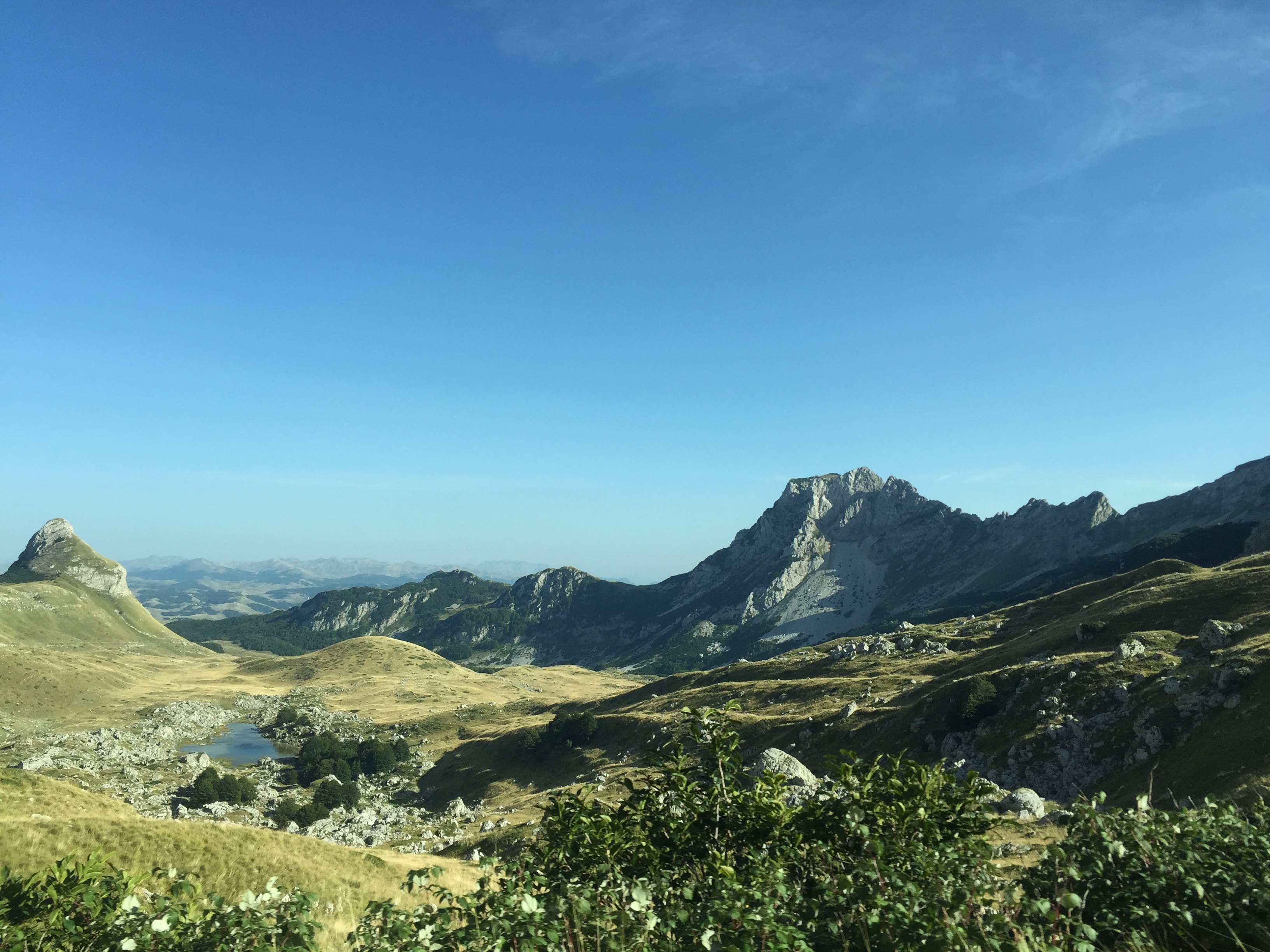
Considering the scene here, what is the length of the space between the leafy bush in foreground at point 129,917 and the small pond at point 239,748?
397 ft

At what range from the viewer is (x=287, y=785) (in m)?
96.4

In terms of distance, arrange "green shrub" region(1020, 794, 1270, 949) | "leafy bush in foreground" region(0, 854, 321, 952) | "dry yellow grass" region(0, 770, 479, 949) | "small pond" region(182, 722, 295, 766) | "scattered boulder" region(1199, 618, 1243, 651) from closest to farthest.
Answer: "leafy bush in foreground" region(0, 854, 321, 952) → "green shrub" region(1020, 794, 1270, 949) → "dry yellow grass" region(0, 770, 479, 949) → "scattered boulder" region(1199, 618, 1243, 651) → "small pond" region(182, 722, 295, 766)

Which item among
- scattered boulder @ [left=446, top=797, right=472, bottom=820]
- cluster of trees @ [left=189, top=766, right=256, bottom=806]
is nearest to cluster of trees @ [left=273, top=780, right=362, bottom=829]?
cluster of trees @ [left=189, top=766, right=256, bottom=806]

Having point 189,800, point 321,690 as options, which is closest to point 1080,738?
point 189,800

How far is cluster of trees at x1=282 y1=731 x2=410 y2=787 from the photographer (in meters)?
98.8

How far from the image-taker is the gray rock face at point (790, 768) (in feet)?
139

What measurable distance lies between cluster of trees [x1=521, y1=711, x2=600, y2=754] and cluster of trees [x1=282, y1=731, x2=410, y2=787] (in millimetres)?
25459

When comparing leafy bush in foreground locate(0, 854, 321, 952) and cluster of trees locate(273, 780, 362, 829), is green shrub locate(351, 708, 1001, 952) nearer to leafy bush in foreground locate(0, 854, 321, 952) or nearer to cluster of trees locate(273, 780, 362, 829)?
leafy bush in foreground locate(0, 854, 321, 952)

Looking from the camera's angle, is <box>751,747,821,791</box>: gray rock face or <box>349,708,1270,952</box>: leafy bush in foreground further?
<box>751,747,821,791</box>: gray rock face

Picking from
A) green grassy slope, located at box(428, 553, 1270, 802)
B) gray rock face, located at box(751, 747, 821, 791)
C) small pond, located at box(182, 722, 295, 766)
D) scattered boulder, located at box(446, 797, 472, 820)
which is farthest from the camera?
small pond, located at box(182, 722, 295, 766)

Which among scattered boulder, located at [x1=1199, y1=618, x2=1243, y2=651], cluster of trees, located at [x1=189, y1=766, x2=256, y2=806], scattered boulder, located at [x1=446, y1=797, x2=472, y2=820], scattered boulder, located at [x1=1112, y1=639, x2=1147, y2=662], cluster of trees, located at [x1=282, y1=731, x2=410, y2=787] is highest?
scattered boulder, located at [x1=1199, y1=618, x2=1243, y2=651]

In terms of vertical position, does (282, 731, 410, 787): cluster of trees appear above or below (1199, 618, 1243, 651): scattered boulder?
below

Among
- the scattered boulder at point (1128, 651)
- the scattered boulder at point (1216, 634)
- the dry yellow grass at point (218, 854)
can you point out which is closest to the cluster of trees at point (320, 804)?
the dry yellow grass at point (218, 854)

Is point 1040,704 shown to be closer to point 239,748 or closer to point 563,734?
point 563,734
